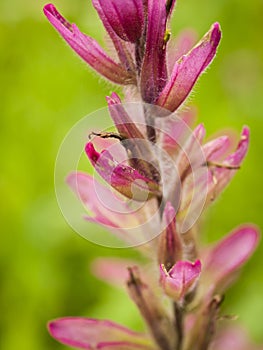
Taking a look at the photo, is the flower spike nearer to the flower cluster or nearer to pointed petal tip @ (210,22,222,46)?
the flower cluster

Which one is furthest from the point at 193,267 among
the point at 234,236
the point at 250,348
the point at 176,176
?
the point at 250,348

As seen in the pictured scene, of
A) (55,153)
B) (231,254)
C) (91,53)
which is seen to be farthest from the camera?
(55,153)

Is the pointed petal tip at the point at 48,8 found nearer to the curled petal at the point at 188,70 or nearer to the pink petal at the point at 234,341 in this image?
the curled petal at the point at 188,70

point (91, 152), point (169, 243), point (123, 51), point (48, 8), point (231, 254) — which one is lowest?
point (231, 254)

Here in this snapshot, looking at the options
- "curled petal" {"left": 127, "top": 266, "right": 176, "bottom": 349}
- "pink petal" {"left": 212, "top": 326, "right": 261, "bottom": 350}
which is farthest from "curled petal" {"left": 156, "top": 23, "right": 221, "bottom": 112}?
"pink petal" {"left": 212, "top": 326, "right": 261, "bottom": 350}

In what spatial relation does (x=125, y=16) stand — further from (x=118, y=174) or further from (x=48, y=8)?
(x=118, y=174)

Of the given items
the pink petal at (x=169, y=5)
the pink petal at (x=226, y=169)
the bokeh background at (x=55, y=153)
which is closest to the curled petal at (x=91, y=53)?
the pink petal at (x=169, y=5)

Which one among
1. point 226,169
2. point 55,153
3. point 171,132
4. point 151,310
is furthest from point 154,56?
point 55,153
